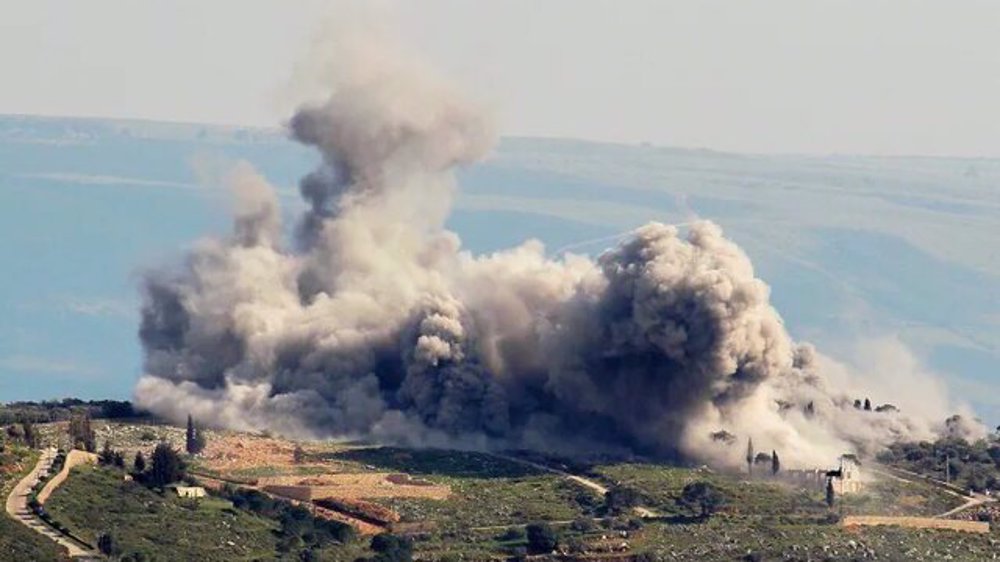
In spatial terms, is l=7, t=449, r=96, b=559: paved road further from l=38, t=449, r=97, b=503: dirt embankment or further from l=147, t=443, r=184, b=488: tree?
l=147, t=443, r=184, b=488: tree

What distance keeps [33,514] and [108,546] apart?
17.7 feet

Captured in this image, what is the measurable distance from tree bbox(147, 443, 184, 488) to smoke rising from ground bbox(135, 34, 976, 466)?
1959 centimetres

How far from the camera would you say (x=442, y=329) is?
146125 mm

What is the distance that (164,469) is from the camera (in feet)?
407

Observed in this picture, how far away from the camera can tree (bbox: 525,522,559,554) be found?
119 m

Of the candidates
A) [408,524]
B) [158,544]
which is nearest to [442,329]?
[408,524]

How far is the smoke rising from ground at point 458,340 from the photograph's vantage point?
472 feet

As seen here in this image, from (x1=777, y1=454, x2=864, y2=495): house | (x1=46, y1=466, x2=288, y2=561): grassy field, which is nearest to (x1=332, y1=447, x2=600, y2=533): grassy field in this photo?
(x1=46, y1=466, x2=288, y2=561): grassy field

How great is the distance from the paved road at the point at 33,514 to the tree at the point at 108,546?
79 cm

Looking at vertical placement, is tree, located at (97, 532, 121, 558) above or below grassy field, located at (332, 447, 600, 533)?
below

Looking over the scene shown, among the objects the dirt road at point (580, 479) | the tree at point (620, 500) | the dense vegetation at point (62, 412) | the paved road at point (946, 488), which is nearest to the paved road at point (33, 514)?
the dense vegetation at point (62, 412)

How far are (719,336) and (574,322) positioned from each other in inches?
347

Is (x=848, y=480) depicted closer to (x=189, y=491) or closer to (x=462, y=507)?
(x=462, y=507)

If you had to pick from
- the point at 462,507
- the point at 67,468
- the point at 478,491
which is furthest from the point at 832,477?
the point at 67,468
